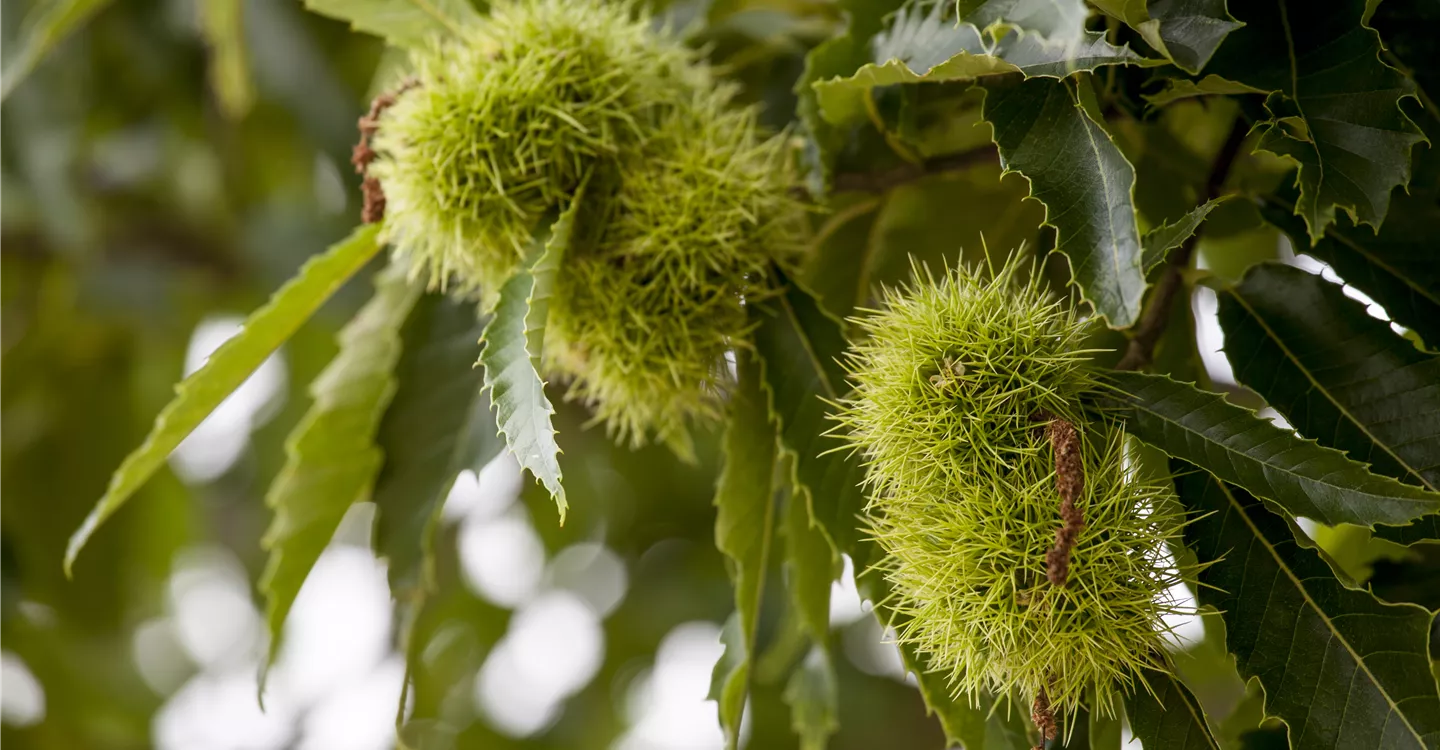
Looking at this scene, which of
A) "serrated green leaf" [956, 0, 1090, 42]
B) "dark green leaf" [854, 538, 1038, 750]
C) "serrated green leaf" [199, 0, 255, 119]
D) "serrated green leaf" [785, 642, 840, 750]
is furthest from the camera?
"serrated green leaf" [199, 0, 255, 119]

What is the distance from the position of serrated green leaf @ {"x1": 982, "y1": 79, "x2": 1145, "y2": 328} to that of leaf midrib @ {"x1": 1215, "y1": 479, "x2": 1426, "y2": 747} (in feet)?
0.59

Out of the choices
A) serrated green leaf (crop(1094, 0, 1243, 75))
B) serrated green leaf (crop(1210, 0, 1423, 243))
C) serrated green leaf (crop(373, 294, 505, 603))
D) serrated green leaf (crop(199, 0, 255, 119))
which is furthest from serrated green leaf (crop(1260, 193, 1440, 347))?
serrated green leaf (crop(199, 0, 255, 119))

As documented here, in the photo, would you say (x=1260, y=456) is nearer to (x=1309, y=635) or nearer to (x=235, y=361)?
(x=1309, y=635)

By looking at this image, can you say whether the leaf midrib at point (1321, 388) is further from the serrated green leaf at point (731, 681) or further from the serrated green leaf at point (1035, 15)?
the serrated green leaf at point (731, 681)

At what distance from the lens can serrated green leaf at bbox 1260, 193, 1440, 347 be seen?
0.74 m

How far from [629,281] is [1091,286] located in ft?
1.11

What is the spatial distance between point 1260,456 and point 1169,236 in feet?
0.43

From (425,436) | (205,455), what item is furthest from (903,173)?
(205,455)

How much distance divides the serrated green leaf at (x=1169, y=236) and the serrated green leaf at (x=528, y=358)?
1.08ft

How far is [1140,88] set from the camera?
71cm

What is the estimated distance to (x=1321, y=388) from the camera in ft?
2.29

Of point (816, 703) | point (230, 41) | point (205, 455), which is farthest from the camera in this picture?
point (205, 455)

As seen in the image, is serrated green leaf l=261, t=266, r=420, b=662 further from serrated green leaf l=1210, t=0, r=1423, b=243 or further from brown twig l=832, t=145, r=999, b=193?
serrated green leaf l=1210, t=0, r=1423, b=243

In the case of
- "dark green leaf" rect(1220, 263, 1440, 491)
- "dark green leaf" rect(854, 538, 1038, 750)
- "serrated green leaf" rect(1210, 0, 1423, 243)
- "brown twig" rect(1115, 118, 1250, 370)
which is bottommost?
"dark green leaf" rect(854, 538, 1038, 750)
